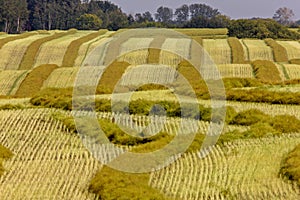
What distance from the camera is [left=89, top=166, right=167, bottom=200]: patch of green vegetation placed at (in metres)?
11.1

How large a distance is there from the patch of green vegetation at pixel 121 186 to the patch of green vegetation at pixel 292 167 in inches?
120

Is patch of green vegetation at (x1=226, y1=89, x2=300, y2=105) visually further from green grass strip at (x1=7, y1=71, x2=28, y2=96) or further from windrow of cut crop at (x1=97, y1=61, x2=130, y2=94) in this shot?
green grass strip at (x1=7, y1=71, x2=28, y2=96)

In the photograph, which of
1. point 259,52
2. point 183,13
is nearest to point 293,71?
point 259,52

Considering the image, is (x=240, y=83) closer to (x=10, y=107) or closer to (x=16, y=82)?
(x=10, y=107)

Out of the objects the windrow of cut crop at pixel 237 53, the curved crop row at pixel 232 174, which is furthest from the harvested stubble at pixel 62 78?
the curved crop row at pixel 232 174

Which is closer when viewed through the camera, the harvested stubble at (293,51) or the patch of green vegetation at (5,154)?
the patch of green vegetation at (5,154)

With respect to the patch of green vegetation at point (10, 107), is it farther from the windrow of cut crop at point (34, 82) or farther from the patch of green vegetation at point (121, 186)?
the windrow of cut crop at point (34, 82)

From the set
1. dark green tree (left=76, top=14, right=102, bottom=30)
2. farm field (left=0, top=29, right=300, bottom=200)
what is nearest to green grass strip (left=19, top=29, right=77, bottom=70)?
farm field (left=0, top=29, right=300, bottom=200)

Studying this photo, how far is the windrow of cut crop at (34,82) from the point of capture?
28.2 meters

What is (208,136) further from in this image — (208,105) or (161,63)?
(161,63)

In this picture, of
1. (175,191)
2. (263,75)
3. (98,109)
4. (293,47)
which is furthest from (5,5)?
(175,191)

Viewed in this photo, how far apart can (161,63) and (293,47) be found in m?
16.1

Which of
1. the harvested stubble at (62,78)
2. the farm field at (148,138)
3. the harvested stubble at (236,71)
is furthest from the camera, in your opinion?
the harvested stubble at (236,71)

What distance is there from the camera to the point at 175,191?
11859 millimetres
